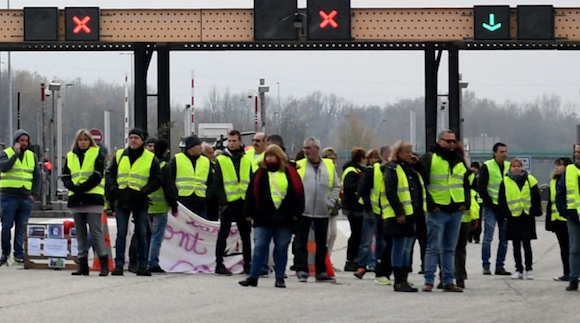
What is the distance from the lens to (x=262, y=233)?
1606cm

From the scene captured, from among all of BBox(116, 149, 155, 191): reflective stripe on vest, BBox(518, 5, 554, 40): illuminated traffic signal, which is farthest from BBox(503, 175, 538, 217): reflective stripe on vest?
BBox(518, 5, 554, 40): illuminated traffic signal

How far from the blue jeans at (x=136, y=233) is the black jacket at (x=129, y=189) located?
0.09 metres

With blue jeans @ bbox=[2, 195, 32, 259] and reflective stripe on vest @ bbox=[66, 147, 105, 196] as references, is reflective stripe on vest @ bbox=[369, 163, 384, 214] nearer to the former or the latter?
reflective stripe on vest @ bbox=[66, 147, 105, 196]

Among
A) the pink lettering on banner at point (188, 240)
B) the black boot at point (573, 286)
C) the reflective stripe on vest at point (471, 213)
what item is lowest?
the black boot at point (573, 286)

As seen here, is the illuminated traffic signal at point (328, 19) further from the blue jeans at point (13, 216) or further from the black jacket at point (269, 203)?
the black jacket at point (269, 203)

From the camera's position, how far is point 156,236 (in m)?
17.8

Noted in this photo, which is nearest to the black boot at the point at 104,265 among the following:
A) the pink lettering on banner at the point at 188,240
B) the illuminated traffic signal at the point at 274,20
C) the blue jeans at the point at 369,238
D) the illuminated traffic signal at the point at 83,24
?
the pink lettering on banner at the point at 188,240

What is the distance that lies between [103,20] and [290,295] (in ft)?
50.3

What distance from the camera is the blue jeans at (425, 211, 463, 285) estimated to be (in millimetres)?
15820

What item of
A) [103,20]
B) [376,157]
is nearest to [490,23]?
[103,20]

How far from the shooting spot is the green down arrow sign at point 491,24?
1142 inches

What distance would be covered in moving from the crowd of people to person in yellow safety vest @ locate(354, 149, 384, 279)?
20 millimetres

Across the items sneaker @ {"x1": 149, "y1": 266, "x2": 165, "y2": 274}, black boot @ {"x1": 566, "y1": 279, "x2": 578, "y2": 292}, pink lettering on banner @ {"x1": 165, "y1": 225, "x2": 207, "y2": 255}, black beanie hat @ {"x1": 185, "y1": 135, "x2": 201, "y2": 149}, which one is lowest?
black boot @ {"x1": 566, "y1": 279, "x2": 578, "y2": 292}

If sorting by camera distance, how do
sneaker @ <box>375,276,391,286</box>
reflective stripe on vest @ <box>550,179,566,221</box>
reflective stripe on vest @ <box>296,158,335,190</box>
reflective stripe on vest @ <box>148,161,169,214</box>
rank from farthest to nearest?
1. reflective stripe on vest @ <box>550,179,566,221</box>
2. reflective stripe on vest @ <box>148,161,169,214</box>
3. reflective stripe on vest @ <box>296,158,335,190</box>
4. sneaker @ <box>375,276,391,286</box>
